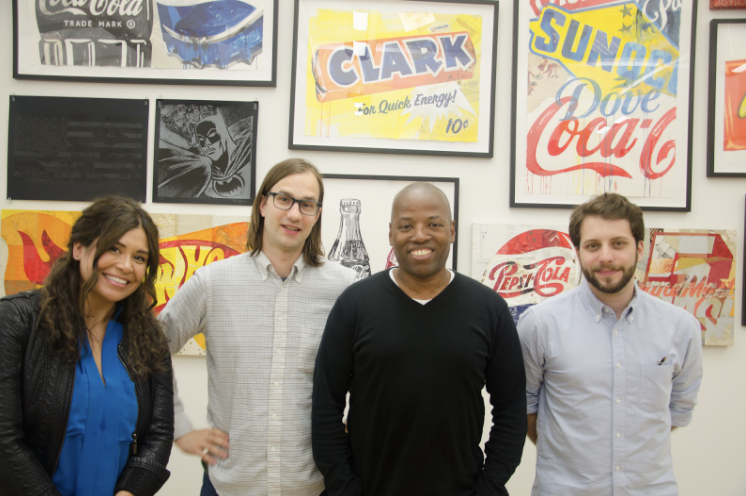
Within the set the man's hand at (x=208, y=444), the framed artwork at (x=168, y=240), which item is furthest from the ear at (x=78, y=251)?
the framed artwork at (x=168, y=240)

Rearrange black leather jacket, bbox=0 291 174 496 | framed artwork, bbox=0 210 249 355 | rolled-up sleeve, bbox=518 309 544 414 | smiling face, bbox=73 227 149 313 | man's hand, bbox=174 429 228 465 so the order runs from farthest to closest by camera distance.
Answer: framed artwork, bbox=0 210 249 355
rolled-up sleeve, bbox=518 309 544 414
man's hand, bbox=174 429 228 465
smiling face, bbox=73 227 149 313
black leather jacket, bbox=0 291 174 496

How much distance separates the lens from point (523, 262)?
7.12 feet

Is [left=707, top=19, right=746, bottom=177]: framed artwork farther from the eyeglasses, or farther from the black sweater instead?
the eyeglasses

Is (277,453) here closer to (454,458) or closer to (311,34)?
(454,458)

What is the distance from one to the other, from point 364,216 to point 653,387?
51.9 inches

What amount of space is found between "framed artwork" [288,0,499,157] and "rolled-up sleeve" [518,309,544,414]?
1.01 m

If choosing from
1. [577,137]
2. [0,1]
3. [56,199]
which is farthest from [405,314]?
[0,1]

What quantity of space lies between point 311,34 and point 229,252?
110cm

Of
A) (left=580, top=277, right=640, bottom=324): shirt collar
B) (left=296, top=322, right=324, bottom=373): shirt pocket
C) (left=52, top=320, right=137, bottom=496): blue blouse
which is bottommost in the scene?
(left=52, top=320, right=137, bottom=496): blue blouse

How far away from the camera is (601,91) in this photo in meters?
2.20

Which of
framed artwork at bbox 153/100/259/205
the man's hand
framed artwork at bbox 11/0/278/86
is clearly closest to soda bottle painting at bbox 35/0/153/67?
framed artwork at bbox 11/0/278/86

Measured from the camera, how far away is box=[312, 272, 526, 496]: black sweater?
1197mm

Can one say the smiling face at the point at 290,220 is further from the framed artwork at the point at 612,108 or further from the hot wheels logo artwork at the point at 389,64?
the framed artwork at the point at 612,108

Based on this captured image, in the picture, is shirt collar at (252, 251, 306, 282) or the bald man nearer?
the bald man
